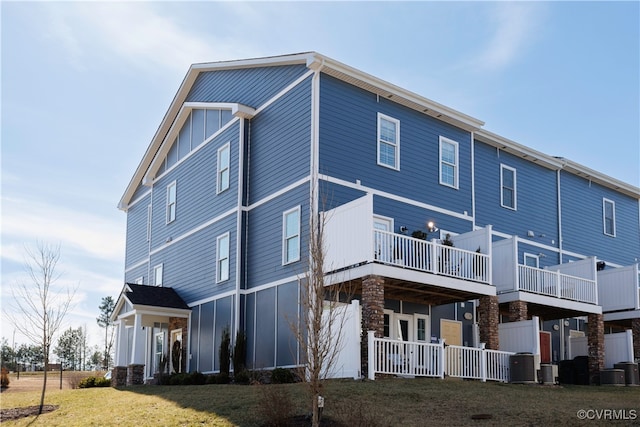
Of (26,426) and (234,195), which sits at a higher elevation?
(234,195)

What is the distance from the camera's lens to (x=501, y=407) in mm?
15078

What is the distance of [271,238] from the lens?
969 inches

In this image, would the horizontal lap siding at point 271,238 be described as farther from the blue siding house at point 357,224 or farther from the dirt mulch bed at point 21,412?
the dirt mulch bed at point 21,412

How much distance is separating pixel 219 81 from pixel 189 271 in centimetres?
762

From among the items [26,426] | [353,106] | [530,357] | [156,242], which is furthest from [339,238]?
[156,242]

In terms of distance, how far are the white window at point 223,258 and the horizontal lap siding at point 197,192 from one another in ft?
3.50

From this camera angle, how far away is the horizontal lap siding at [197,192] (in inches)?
1075

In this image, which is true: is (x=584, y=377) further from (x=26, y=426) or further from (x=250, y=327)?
(x=26, y=426)

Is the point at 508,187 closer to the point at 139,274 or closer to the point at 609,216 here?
the point at 609,216

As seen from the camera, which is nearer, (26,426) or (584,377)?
(26,426)

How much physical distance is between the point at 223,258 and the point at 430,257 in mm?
8616

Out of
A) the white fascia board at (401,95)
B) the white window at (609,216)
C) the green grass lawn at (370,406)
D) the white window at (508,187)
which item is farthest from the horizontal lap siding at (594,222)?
the green grass lawn at (370,406)

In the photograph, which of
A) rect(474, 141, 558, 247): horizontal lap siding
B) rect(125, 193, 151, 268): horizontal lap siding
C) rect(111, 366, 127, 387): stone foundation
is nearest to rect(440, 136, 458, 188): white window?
rect(474, 141, 558, 247): horizontal lap siding
